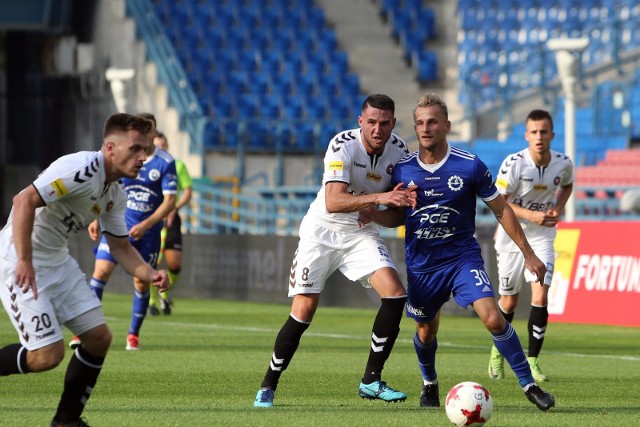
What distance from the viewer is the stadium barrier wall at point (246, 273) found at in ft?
67.4

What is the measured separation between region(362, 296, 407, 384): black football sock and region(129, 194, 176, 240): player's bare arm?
4.46m

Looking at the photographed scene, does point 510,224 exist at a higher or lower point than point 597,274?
higher

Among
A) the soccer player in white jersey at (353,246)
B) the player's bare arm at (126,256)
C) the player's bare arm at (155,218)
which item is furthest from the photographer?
the player's bare arm at (155,218)

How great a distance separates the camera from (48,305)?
747cm

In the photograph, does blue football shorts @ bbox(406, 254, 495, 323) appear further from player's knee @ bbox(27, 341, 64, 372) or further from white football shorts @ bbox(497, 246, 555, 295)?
white football shorts @ bbox(497, 246, 555, 295)

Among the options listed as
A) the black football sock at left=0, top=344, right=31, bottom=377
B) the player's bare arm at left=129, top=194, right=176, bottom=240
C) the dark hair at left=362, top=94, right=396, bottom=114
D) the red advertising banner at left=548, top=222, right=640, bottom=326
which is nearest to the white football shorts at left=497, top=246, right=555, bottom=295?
the dark hair at left=362, top=94, right=396, bottom=114

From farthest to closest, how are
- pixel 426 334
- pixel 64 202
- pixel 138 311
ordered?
pixel 138 311 → pixel 426 334 → pixel 64 202

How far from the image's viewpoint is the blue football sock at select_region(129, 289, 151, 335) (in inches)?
529

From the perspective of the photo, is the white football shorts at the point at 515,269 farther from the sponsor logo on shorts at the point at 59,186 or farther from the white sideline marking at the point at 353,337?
the sponsor logo on shorts at the point at 59,186

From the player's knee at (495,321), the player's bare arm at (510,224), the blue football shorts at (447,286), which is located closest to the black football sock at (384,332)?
the blue football shorts at (447,286)

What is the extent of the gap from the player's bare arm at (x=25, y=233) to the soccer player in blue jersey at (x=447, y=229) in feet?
7.85

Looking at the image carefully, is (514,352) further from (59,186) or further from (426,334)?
(59,186)

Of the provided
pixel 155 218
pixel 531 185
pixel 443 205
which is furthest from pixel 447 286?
pixel 155 218

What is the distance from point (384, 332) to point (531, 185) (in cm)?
302
